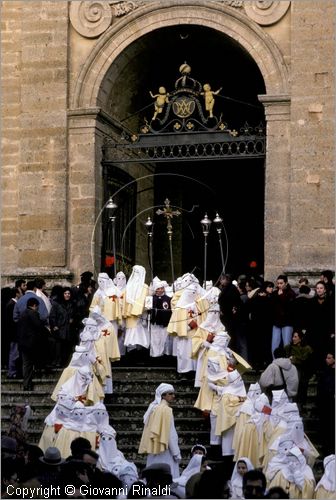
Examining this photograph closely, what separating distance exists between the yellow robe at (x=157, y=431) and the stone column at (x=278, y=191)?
5849 mm

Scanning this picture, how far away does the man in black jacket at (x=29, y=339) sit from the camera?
73.4ft

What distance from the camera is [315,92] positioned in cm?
2486

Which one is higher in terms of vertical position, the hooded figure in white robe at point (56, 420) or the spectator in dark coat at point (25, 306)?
the spectator in dark coat at point (25, 306)

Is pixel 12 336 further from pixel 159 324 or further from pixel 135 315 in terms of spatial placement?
pixel 159 324

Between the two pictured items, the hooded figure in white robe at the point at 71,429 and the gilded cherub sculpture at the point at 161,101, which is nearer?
the hooded figure in white robe at the point at 71,429

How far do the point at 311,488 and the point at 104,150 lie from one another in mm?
10683

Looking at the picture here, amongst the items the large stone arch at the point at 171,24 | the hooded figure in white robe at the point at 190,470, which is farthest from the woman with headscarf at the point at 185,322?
the large stone arch at the point at 171,24

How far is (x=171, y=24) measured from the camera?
1022 inches

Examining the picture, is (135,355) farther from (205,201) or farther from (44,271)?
(205,201)

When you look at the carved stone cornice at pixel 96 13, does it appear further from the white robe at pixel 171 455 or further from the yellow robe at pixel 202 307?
the white robe at pixel 171 455

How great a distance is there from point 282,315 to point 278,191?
343 centimetres

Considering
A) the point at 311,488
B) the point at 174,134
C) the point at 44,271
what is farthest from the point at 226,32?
the point at 311,488

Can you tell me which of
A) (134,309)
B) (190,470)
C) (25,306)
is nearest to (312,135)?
(134,309)

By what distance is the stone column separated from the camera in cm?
2488
